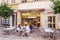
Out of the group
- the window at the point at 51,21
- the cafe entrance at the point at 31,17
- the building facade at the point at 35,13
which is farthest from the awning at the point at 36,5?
the window at the point at 51,21

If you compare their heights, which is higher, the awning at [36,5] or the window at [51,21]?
the awning at [36,5]

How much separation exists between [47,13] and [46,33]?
9.66 metres

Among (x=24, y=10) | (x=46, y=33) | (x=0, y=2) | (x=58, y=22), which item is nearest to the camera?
(x=46, y=33)

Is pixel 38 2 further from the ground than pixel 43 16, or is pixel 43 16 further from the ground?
pixel 38 2

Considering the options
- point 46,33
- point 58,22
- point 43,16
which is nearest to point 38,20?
point 43,16

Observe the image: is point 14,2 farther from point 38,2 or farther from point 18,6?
point 38,2

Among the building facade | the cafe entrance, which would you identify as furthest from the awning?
the cafe entrance

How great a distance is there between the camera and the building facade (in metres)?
27.8

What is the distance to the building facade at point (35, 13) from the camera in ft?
91.1

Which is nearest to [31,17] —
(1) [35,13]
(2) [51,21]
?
(1) [35,13]

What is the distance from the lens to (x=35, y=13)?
29.6 meters

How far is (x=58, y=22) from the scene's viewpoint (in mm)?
27188

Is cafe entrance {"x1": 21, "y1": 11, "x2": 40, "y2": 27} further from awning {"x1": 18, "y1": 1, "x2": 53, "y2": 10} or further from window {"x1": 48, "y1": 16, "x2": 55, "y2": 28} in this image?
window {"x1": 48, "y1": 16, "x2": 55, "y2": 28}

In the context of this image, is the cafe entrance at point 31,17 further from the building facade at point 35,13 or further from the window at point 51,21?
the window at point 51,21
